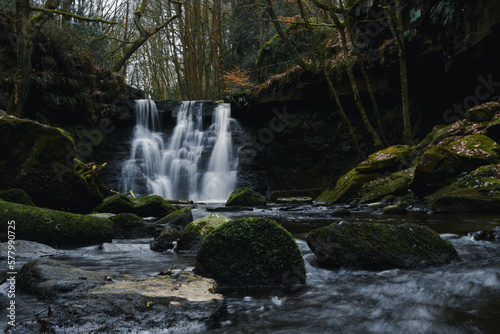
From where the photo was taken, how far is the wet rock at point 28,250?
4.22 meters

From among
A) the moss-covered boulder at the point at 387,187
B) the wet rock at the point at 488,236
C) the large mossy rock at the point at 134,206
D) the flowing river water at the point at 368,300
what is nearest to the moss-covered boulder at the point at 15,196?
the large mossy rock at the point at 134,206

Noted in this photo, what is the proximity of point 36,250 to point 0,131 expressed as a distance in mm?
3596

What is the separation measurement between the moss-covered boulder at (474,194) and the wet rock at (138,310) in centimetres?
648

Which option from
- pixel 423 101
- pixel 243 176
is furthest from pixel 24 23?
pixel 423 101

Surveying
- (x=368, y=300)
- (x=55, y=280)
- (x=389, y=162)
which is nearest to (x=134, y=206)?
(x=55, y=280)

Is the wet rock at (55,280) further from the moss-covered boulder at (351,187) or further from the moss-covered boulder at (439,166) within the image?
the moss-covered boulder at (351,187)

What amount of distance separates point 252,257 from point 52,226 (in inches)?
143

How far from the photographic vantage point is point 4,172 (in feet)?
21.9

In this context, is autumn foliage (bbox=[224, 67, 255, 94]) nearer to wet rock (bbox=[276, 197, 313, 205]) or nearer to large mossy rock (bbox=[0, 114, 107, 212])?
wet rock (bbox=[276, 197, 313, 205])

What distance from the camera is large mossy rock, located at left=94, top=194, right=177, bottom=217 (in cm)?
818

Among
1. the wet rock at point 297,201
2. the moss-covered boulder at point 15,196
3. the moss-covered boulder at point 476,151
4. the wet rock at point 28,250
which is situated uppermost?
the moss-covered boulder at point 476,151

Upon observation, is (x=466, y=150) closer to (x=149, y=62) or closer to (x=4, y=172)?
(x=4, y=172)

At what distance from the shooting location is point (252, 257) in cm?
318

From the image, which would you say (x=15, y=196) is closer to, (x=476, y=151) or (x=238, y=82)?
(x=476, y=151)
